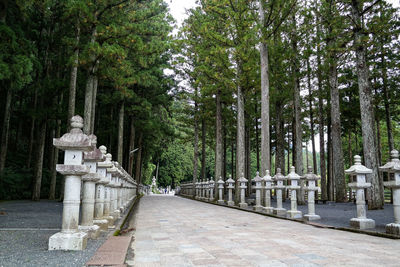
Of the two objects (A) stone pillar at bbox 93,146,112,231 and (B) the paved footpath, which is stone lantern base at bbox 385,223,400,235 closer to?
(B) the paved footpath

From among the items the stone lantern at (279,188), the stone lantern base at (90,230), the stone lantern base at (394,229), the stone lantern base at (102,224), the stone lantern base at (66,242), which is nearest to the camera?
the stone lantern base at (66,242)

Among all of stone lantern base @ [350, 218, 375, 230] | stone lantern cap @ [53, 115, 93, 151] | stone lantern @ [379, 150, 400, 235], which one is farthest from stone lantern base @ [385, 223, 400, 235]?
stone lantern cap @ [53, 115, 93, 151]

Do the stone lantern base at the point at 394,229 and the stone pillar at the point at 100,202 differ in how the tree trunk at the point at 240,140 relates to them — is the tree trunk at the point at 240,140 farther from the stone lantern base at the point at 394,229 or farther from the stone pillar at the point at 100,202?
the stone pillar at the point at 100,202

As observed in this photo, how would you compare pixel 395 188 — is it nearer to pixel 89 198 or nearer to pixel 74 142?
pixel 89 198

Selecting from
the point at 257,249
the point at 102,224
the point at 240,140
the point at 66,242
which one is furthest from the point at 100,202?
the point at 240,140

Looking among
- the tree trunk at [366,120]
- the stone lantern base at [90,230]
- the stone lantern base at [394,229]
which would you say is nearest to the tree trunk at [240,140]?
the tree trunk at [366,120]

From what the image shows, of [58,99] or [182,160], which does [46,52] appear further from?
[182,160]

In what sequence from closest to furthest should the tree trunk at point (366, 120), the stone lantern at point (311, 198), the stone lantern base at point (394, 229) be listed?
the stone lantern base at point (394, 229) → the stone lantern at point (311, 198) → the tree trunk at point (366, 120)

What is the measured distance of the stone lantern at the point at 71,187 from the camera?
13.1 feet

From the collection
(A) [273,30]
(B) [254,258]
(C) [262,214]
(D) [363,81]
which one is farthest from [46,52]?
(B) [254,258]

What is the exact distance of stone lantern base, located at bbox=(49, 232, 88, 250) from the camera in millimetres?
3965

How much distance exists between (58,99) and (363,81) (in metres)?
17.3

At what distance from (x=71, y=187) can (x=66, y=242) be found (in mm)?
717

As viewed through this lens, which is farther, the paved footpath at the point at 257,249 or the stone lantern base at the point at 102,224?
the stone lantern base at the point at 102,224
